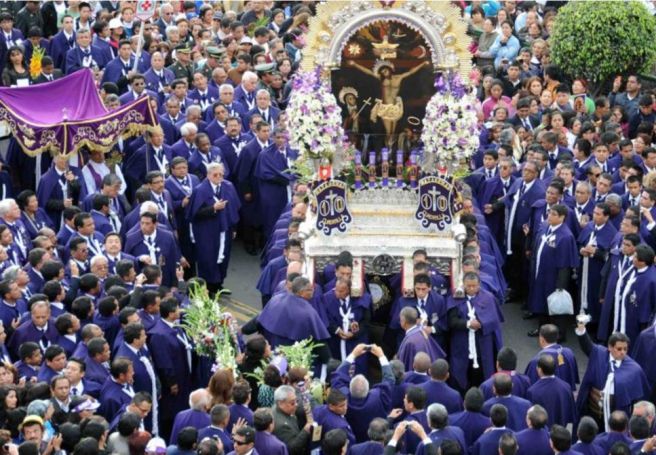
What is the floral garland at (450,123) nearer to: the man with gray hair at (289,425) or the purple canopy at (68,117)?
the purple canopy at (68,117)

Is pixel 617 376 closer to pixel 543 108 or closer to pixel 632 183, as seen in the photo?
pixel 632 183

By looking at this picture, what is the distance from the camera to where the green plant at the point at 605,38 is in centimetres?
2697

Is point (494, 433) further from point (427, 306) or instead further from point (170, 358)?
point (170, 358)

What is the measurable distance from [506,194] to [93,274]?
663 cm

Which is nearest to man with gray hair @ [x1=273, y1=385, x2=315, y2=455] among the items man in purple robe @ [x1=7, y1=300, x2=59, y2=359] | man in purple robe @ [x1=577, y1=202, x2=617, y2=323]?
man in purple robe @ [x1=7, y1=300, x2=59, y2=359]

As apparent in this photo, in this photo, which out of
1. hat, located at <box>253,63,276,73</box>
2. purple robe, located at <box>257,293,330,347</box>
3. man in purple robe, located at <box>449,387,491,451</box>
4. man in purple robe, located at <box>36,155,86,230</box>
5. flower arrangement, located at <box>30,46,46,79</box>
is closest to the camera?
man in purple robe, located at <box>449,387,491,451</box>

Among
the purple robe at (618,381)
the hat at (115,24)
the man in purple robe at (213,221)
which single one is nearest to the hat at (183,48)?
the hat at (115,24)

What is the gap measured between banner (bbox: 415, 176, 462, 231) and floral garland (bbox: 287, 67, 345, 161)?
1.34 metres

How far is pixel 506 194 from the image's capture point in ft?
76.0

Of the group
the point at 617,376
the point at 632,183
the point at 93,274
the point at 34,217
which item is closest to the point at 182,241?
the point at 34,217

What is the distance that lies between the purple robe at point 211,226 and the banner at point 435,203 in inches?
127

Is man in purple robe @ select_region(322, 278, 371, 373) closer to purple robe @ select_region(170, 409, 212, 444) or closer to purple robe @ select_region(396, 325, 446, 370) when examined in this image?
purple robe @ select_region(396, 325, 446, 370)

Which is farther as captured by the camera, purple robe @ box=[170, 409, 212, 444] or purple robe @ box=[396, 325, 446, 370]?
purple robe @ box=[396, 325, 446, 370]

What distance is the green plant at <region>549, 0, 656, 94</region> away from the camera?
26969 mm
